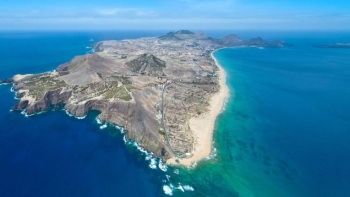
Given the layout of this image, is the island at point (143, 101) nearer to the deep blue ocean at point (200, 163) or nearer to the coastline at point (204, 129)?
the coastline at point (204, 129)

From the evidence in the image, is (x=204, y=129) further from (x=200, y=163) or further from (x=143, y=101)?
(x=143, y=101)

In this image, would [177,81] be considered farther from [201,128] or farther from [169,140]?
[169,140]

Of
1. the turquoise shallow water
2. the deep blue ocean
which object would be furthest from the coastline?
the turquoise shallow water

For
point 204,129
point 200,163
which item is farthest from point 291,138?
point 200,163

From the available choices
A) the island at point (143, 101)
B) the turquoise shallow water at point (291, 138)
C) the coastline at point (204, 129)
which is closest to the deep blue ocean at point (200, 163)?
the turquoise shallow water at point (291, 138)

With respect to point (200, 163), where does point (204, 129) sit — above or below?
above

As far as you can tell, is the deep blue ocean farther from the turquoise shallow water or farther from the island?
the island

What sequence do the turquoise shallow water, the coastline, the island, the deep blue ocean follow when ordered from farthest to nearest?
the island → the coastline → the turquoise shallow water → the deep blue ocean

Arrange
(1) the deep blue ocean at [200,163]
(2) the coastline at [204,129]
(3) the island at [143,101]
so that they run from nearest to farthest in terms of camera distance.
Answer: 1. (1) the deep blue ocean at [200,163]
2. (2) the coastline at [204,129]
3. (3) the island at [143,101]
